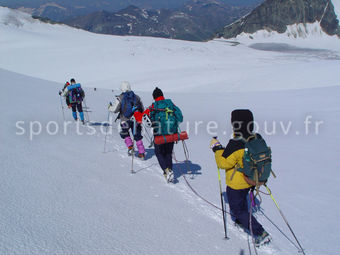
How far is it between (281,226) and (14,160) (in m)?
4.77

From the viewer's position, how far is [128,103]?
19.0ft

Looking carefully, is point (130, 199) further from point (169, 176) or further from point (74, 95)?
point (74, 95)

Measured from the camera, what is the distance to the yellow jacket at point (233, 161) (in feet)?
10.2

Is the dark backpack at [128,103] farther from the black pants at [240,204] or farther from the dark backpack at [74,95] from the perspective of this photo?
the dark backpack at [74,95]

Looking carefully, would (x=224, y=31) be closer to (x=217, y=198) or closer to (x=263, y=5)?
(x=263, y=5)

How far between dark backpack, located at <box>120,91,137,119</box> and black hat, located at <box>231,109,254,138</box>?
10.6 feet

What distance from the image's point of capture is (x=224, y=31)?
121 meters

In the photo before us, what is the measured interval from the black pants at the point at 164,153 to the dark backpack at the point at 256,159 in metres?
2.10

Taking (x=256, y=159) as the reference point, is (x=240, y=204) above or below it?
below

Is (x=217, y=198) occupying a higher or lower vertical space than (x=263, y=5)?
lower

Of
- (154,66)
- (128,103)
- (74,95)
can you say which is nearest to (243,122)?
(128,103)

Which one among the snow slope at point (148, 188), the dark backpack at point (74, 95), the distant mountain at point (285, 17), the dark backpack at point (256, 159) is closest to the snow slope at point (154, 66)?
the snow slope at point (148, 188)

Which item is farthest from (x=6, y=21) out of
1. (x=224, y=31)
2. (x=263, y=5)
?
(x=263, y=5)

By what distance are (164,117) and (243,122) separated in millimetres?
1895
